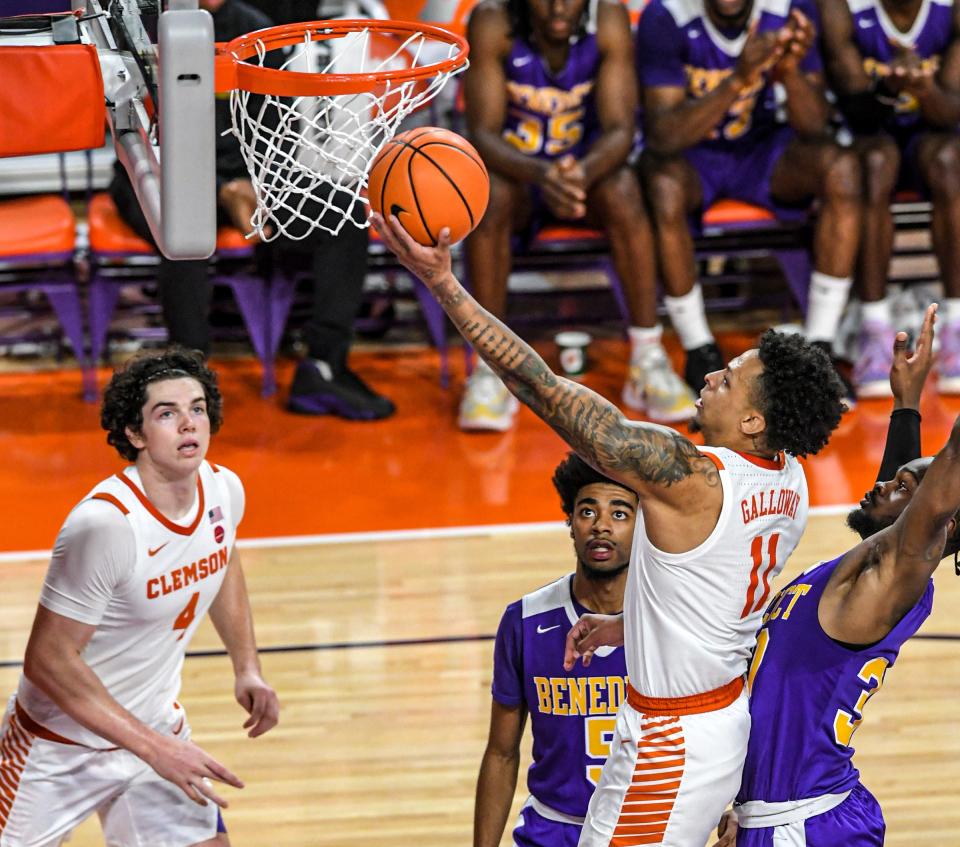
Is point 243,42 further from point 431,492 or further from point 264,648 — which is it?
point 431,492

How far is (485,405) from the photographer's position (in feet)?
25.3

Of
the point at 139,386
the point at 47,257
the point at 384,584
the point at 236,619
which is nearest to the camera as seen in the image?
the point at 139,386

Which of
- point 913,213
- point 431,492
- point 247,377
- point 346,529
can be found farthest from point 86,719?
point 913,213

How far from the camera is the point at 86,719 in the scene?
369 centimetres

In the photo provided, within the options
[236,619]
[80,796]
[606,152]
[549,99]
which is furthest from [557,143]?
[80,796]

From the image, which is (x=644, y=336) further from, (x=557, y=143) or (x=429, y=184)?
(x=429, y=184)

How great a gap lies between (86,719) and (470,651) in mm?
2082

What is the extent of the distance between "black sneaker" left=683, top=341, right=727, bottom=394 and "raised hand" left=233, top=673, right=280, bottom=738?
4.16 m

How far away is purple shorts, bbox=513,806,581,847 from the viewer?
12.0ft

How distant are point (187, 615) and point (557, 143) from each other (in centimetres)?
443

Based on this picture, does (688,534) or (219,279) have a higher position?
(688,534)

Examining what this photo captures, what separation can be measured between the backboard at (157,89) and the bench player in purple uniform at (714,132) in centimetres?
453

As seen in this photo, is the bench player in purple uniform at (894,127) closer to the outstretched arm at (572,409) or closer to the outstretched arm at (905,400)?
the outstretched arm at (905,400)

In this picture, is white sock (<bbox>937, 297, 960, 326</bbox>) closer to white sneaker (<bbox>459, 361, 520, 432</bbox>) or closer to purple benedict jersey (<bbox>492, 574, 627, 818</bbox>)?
white sneaker (<bbox>459, 361, 520, 432</bbox>)
